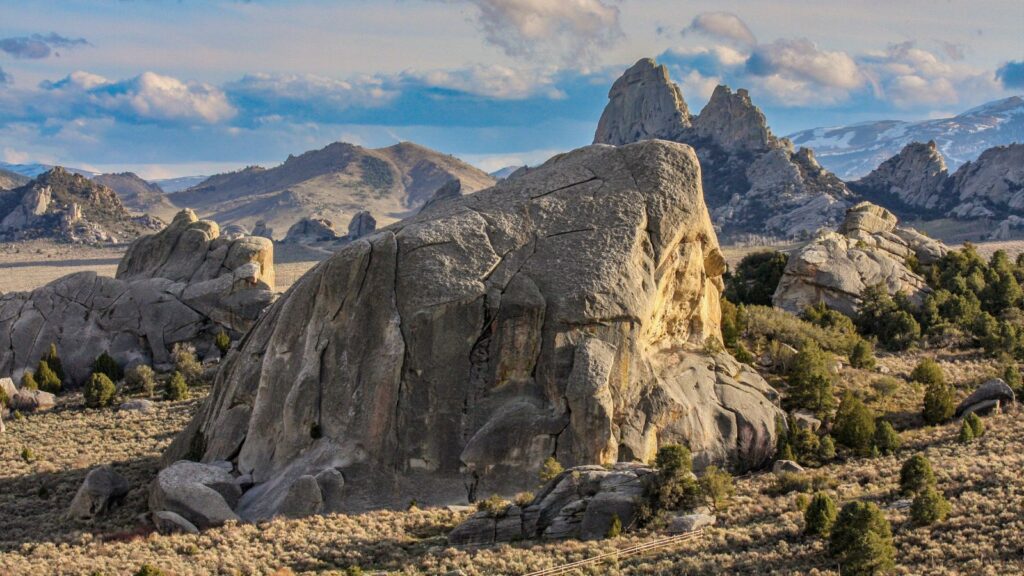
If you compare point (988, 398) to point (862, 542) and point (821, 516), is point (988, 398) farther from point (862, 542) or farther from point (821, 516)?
point (862, 542)

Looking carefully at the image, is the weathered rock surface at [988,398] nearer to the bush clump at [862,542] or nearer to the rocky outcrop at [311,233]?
the bush clump at [862,542]

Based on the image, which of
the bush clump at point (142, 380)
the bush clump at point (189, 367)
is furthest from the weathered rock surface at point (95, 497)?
the bush clump at point (189, 367)

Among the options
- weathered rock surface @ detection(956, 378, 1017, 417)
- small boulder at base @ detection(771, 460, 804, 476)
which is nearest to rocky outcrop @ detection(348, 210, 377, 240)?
weathered rock surface @ detection(956, 378, 1017, 417)

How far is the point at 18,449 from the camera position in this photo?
3703cm

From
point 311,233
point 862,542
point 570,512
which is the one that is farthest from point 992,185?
point 862,542

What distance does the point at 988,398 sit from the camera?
32.5m

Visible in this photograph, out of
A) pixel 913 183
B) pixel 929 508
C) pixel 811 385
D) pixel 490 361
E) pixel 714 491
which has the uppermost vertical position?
pixel 913 183

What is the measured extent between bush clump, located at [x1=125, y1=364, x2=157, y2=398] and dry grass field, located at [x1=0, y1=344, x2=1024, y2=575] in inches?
553

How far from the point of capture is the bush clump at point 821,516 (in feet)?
65.7

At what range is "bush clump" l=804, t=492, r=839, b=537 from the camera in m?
20.0

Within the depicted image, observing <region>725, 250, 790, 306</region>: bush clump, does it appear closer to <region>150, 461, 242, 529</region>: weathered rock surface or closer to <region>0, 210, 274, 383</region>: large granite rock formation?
<region>0, 210, 274, 383</region>: large granite rock formation

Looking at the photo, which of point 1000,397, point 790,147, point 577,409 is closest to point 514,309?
point 577,409

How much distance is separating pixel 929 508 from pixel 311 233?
180m

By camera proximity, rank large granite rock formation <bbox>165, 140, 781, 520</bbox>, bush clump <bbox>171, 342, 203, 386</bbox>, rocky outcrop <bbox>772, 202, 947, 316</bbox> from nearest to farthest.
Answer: large granite rock formation <bbox>165, 140, 781, 520</bbox>
bush clump <bbox>171, 342, 203, 386</bbox>
rocky outcrop <bbox>772, 202, 947, 316</bbox>
